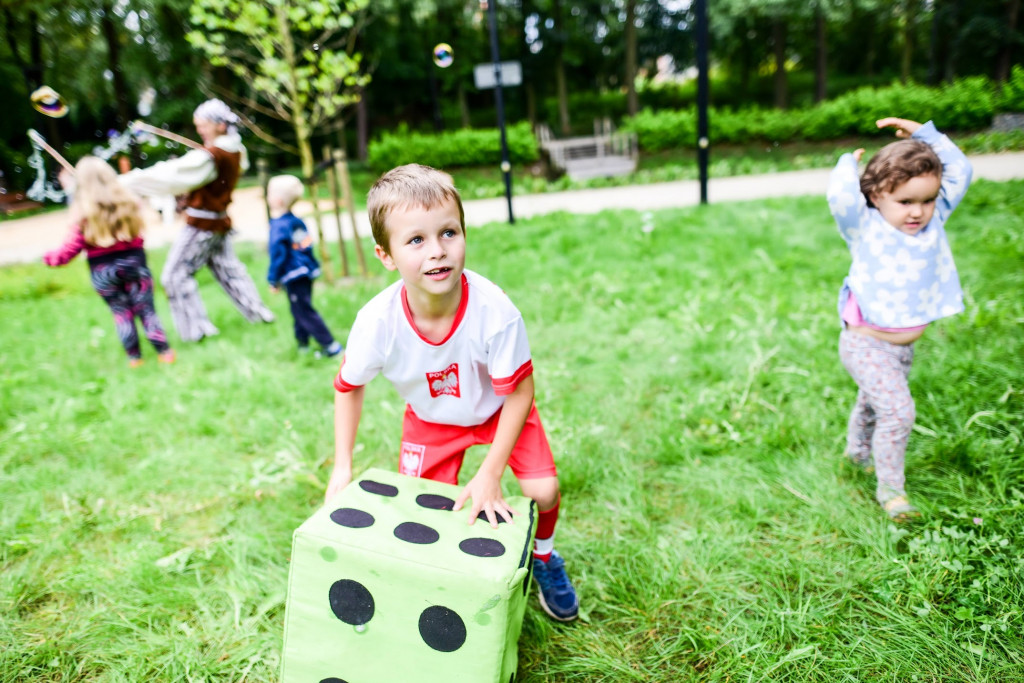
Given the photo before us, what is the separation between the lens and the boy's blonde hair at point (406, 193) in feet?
5.34

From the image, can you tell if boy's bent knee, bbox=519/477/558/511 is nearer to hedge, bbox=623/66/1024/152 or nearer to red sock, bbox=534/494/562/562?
red sock, bbox=534/494/562/562

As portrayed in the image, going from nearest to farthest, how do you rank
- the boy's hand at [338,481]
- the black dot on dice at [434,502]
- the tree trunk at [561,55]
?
the black dot on dice at [434,502], the boy's hand at [338,481], the tree trunk at [561,55]

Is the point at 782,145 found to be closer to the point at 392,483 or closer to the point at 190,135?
the point at 392,483

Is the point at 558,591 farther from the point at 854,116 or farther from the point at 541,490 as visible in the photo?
the point at 854,116

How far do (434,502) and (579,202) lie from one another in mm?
9363

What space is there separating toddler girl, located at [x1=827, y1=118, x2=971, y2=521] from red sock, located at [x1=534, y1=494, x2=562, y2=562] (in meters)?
1.33

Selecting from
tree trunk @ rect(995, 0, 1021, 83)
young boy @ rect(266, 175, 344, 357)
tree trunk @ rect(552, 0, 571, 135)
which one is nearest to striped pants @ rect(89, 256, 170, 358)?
young boy @ rect(266, 175, 344, 357)

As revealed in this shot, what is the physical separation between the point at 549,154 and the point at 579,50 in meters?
11.5

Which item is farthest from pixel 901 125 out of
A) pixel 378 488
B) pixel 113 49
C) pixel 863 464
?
pixel 113 49

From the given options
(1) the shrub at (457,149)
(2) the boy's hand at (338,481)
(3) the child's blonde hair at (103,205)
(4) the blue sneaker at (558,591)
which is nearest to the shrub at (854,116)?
(1) the shrub at (457,149)

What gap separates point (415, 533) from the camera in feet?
5.20

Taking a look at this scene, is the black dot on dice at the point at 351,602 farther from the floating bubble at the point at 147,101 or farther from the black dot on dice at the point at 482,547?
the floating bubble at the point at 147,101

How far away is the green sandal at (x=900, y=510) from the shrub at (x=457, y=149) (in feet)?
44.4

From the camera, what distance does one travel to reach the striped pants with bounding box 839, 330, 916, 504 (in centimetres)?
231
